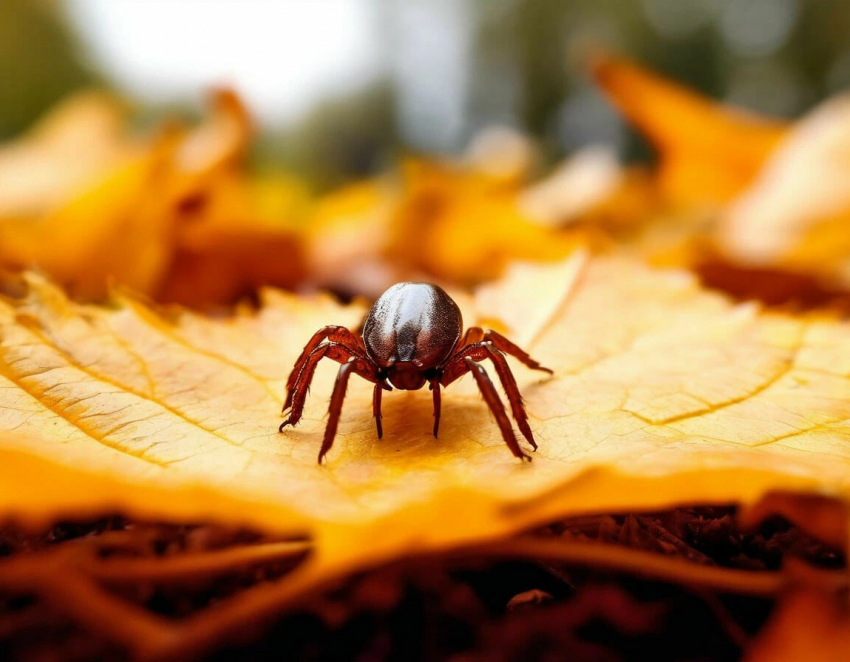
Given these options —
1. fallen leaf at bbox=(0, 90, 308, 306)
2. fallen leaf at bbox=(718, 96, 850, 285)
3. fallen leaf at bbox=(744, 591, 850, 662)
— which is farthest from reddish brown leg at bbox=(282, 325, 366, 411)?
fallen leaf at bbox=(718, 96, 850, 285)

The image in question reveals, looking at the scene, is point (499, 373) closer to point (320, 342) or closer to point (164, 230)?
point (320, 342)

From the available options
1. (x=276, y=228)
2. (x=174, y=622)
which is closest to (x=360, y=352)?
(x=174, y=622)

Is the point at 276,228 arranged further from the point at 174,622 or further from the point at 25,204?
the point at 174,622

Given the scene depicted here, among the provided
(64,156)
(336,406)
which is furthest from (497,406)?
(64,156)

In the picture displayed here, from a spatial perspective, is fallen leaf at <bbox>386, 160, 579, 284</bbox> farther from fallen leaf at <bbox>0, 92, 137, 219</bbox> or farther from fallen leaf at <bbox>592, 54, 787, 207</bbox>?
fallen leaf at <bbox>0, 92, 137, 219</bbox>

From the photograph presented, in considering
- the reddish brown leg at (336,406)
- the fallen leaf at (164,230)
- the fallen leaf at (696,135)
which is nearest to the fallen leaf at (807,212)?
the fallen leaf at (696,135)

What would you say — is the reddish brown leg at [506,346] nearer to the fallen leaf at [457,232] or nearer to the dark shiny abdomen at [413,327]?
the dark shiny abdomen at [413,327]
